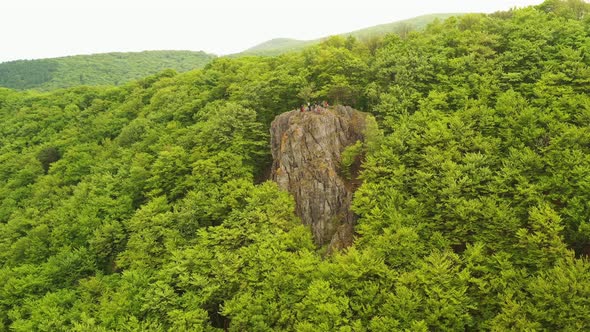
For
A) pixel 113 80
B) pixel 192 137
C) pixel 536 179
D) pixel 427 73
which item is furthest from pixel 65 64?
pixel 536 179

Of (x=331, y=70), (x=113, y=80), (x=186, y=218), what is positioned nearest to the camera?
(x=186, y=218)

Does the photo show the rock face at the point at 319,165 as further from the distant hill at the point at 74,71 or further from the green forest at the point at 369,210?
the distant hill at the point at 74,71

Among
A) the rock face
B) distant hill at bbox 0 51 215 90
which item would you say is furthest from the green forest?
distant hill at bbox 0 51 215 90

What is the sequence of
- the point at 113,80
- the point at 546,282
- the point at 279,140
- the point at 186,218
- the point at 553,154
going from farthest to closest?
1. the point at 113,80
2. the point at 279,140
3. the point at 186,218
4. the point at 553,154
5. the point at 546,282

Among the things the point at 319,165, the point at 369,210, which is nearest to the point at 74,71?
the point at 319,165

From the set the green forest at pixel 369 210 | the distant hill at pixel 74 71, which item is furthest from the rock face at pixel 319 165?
the distant hill at pixel 74 71

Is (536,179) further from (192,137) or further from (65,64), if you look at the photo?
(65,64)
